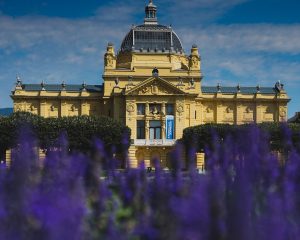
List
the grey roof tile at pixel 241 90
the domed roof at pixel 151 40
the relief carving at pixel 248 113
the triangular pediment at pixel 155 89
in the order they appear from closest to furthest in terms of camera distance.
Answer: the triangular pediment at pixel 155 89 < the relief carving at pixel 248 113 < the domed roof at pixel 151 40 < the grey roof tile at pixel 241 90

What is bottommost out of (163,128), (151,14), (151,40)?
(163,128)

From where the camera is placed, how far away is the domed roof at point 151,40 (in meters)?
87.0

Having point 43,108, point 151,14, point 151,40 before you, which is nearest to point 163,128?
point 151,40

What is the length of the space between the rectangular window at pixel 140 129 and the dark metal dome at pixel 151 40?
13.8 m

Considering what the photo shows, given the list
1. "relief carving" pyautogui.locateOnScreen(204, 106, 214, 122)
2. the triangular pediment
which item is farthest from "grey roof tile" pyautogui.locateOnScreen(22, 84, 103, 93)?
"relief carving" pyautogui.locateOnScreen(204, 106, 214, 122)

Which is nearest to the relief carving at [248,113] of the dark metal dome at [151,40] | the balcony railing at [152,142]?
the dark metal dome at [151,40]

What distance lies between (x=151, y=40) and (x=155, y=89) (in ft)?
42.5

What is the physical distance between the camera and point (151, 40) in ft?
290

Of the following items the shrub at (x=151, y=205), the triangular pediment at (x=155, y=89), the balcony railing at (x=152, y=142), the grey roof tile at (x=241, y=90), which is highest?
the grey roof tile at (x=241, y=90)

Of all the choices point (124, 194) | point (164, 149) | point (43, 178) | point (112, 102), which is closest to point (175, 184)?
point (124, 194)

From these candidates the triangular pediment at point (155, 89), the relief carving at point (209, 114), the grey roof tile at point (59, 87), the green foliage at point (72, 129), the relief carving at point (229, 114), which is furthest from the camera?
the grey roof tile at point (59, 87)

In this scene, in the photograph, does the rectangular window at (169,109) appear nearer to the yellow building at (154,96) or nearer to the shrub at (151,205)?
the yellow building at (154,96)

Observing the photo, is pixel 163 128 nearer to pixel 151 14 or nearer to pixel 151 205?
pixel 151 14

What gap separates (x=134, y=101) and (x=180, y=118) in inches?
271
